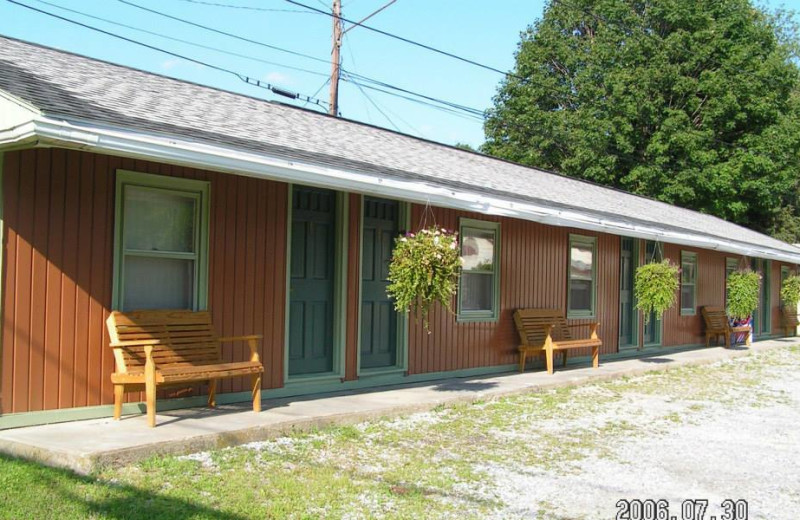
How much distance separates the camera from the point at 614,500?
5340 millimetres

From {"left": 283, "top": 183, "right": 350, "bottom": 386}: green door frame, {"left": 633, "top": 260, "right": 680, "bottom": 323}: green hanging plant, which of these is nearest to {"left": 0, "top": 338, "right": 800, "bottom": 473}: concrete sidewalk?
{"left": 283, "top": 183, "right": 350, "bottom": 386}: green door frame

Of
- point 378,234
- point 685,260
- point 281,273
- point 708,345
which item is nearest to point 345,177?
point 281,273

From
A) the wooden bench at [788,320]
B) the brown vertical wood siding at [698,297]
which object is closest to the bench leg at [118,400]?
the brown vertical wood siding at [698,297]

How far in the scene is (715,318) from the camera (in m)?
18.2

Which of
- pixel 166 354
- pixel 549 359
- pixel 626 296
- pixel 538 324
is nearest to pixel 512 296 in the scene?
pixel 538 324

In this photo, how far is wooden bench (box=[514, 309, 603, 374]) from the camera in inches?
460

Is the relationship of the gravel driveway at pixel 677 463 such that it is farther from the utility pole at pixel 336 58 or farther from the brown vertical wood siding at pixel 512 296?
the utility pole at pixel 336 58

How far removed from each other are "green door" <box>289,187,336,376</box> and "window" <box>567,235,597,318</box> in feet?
18.2

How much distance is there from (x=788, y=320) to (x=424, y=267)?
1921 centimetres

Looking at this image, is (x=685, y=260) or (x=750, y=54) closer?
(x=685, y=260)

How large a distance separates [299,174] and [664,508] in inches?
169

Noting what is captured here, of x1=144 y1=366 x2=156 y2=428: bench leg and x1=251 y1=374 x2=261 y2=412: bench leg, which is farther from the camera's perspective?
x1=251 y1=374 x2=261 y2=412: bench leg

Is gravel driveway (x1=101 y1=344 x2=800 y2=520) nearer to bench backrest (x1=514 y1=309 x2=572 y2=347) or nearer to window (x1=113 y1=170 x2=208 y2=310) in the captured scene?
window (x1=113 y1=170 x2=208 y2=310)

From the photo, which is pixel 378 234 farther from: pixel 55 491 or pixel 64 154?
pixel 55 491
